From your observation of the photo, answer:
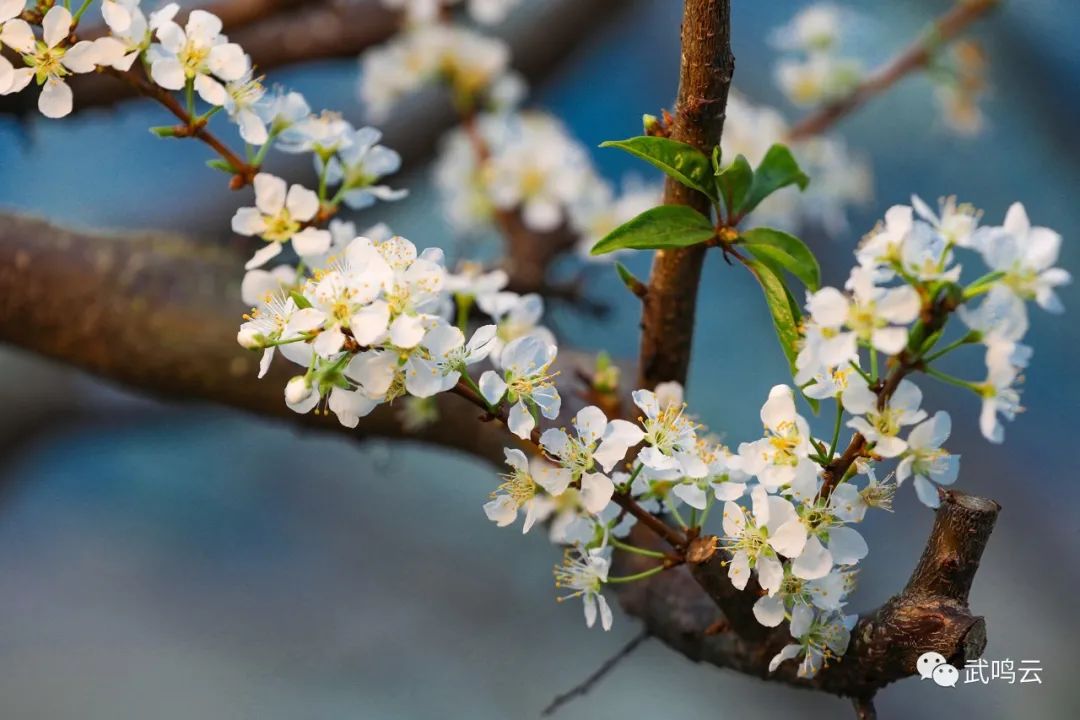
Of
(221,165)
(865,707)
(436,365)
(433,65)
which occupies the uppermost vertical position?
(433,65)

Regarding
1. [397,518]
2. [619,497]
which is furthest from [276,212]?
[397,518]

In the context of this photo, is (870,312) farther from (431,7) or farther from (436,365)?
(431,7)

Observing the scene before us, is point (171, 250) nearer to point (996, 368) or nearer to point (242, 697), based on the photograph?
point (242, 697)

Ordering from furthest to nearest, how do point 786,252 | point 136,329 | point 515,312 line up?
point 136,329
point 515,312
point 786,252

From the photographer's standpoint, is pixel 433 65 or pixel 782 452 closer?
pixel 782 452

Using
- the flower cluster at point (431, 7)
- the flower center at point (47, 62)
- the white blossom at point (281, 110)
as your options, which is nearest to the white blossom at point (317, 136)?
the white blossom at point (281, 110)

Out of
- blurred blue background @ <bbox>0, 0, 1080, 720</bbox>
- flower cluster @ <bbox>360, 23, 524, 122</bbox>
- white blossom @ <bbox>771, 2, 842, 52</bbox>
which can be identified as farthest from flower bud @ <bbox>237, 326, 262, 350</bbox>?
white blossom @ <bbox>771, 2, 842, 52</bbox>
